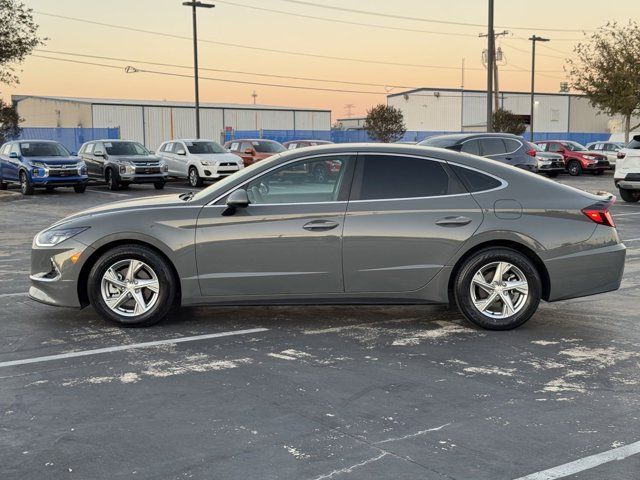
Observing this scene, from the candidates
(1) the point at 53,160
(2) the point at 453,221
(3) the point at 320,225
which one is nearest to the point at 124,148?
(1) the point at 53,160

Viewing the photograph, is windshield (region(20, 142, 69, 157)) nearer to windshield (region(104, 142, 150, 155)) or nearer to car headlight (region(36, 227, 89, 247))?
windshield (region(104, 142, 150, 155))

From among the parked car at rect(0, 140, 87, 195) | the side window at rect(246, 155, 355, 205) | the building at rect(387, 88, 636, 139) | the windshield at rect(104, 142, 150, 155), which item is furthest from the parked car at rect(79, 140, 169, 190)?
the building at rect(387, 88, 636, 139)

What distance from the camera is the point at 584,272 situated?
274 inches

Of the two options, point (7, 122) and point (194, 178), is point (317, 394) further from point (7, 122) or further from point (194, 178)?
point (7, 122)

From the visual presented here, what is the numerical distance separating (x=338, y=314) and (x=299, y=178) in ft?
4.59

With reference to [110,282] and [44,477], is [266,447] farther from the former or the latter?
[110,282]

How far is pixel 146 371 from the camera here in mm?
5711

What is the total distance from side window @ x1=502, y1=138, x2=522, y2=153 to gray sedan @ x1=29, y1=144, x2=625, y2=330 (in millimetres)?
13536

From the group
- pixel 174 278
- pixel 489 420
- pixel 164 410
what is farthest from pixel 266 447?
pixel 174 278

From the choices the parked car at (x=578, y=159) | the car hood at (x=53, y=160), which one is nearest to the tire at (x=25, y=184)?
the car hood at (x=53, y=160)

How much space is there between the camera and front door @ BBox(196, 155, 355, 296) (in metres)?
6.79

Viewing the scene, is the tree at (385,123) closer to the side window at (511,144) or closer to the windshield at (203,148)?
the windshield at (203,148)

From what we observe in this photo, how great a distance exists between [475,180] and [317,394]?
2.75 metres

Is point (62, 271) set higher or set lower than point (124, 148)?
lower
